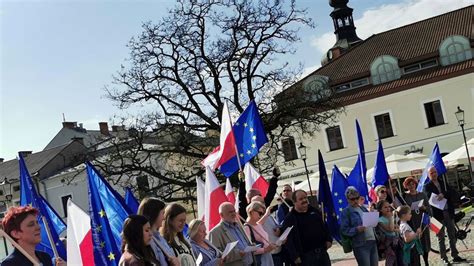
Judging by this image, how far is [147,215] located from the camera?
5188 mm

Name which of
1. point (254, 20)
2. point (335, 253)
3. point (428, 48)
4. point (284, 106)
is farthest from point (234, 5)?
point (428, 48)

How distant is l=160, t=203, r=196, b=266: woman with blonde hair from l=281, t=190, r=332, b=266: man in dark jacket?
7.22ft

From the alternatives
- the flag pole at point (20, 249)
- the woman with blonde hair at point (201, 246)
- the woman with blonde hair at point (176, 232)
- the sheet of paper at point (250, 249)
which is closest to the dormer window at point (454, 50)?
the sheet of paper at point (250, 249)

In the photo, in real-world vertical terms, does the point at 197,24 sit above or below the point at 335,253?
above

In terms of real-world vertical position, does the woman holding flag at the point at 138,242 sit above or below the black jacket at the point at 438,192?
above

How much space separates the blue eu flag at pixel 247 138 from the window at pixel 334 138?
29.7m

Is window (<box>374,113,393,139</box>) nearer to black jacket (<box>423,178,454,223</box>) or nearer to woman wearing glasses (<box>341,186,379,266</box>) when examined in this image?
black jacket (<box>423,178,454,223</box>)

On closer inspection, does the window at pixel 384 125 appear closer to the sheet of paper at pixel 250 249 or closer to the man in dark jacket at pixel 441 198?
the man in dark jacket at pixel 441 198

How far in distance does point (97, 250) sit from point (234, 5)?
20696 mm

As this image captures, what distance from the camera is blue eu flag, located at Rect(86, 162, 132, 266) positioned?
252 inches

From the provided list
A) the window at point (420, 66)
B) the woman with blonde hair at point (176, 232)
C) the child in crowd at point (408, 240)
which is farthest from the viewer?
the window at point (420, 66)

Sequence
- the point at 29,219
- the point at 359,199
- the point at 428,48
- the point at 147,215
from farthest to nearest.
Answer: the point at 428,48
the point at 359,199
the point at 147,215
the point at 29,219

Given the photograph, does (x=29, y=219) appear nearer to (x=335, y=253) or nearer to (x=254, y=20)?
(x=335, y=253)

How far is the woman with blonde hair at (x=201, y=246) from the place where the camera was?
237 inches
